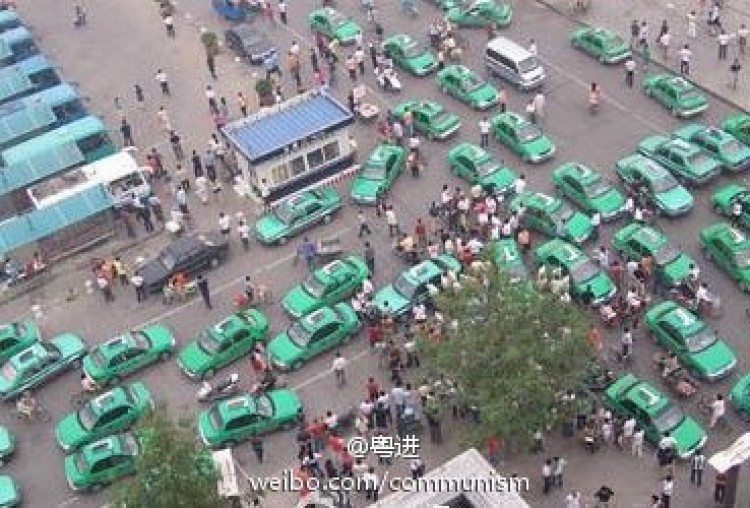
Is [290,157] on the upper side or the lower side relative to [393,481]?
upper

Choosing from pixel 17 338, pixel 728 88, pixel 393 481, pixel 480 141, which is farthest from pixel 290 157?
pixel 728 88

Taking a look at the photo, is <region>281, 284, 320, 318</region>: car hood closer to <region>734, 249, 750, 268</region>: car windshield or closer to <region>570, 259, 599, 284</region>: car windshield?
<region>570, 259, 599, 284</region>: car windshield

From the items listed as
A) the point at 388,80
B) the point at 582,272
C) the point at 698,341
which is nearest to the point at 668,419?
the point at 698,341

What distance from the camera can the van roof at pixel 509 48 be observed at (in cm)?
5109

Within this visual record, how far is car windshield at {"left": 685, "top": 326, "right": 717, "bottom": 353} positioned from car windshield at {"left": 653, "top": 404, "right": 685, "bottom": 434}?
273cm

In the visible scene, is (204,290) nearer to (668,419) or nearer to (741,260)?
(668,419)

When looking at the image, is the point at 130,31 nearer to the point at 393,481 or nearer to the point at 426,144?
the point at 426,144

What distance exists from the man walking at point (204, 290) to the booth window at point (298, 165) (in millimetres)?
6280

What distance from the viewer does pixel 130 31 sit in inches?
2383

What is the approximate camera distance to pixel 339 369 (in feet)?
127

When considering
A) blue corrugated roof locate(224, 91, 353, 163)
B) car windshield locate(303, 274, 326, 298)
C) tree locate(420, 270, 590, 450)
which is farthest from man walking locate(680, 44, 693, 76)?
tree locate(420, 270, 590, 450)

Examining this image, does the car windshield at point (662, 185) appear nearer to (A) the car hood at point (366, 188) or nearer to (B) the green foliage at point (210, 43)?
(A) the car hood at point (366, 188)

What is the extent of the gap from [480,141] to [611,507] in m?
19.2

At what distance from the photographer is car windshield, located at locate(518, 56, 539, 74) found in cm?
5088
